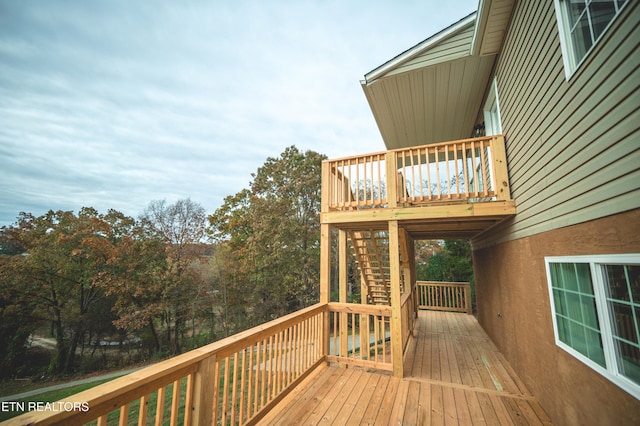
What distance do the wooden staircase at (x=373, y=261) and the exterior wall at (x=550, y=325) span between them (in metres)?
2.34

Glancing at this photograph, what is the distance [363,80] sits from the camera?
16.5 feet

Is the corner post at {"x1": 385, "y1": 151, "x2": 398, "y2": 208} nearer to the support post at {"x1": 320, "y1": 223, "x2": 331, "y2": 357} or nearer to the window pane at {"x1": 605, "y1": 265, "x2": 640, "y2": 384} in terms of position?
the support post at {"x1": 320, "y1": 223, "x2": 331, "y2": 357}

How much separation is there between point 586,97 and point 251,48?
17113 millimetres

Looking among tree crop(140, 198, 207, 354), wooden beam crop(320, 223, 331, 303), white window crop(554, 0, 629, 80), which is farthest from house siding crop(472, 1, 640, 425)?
tree crop(140, 198, 207, 354)

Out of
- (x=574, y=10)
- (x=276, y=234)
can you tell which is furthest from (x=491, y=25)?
(x=276, y=234)

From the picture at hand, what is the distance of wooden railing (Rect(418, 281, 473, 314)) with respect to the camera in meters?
8.51

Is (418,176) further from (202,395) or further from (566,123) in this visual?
(202,395)

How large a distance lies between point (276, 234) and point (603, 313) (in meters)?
11.8

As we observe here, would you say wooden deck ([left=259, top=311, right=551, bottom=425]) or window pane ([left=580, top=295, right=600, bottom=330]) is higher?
window pane ([left=580, top=295, right=600, bottom=330])

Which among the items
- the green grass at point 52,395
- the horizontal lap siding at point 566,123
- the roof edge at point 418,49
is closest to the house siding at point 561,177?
the horizontal lap siding at point 566,123

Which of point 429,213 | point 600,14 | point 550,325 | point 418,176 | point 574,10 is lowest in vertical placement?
point 550,325

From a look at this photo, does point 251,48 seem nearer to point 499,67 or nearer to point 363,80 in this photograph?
point 363,80

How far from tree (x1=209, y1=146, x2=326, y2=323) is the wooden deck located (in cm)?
887

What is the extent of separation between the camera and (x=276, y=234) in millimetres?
12766
